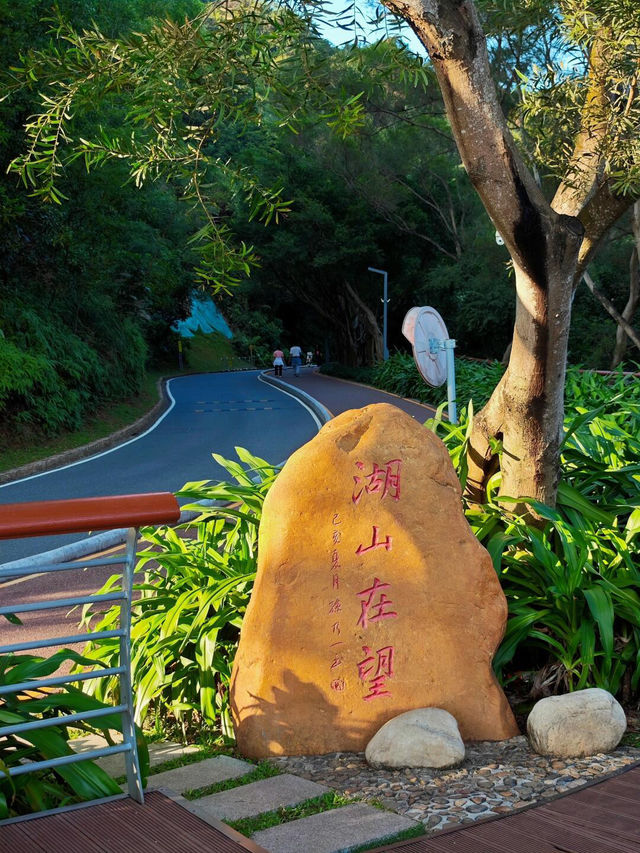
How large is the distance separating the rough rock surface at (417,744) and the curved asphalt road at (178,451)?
230 inches

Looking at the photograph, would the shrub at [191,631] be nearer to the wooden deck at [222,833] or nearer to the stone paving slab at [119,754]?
the stone paving slab at [119,754]

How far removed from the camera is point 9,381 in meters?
18.5

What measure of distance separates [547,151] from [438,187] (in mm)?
29329

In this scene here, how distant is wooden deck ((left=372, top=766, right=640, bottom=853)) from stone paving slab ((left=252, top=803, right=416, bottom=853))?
0.10 metres

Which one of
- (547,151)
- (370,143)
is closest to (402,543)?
(547,151)

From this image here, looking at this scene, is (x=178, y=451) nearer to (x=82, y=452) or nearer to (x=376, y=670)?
(x=82, y=452)

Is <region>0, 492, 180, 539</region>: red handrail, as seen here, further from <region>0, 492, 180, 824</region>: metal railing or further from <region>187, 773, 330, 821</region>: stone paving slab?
<region>187, 773, 330, 821</region>: stone paving slab

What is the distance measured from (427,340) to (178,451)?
11403 mm

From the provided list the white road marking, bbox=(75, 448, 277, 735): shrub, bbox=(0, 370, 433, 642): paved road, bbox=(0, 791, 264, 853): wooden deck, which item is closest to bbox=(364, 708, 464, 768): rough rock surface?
bbox=(75, 448, 277, 735): shrub

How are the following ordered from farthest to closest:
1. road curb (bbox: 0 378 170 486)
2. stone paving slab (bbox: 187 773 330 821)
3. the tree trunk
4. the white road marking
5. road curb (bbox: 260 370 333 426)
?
road curb (bbox: 260 370 333 426) < the white road marking < road curb (bbox: 0 378 170 486) < the tree trunk < stone paving slab (bbox: 187 773 330 821)

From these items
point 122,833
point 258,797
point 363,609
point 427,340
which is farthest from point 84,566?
point 427,340

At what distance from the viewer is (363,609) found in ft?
14.5

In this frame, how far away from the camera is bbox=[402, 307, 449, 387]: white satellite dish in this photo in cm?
810

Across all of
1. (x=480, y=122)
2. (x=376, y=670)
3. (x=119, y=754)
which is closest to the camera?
(x=119, y=754)
